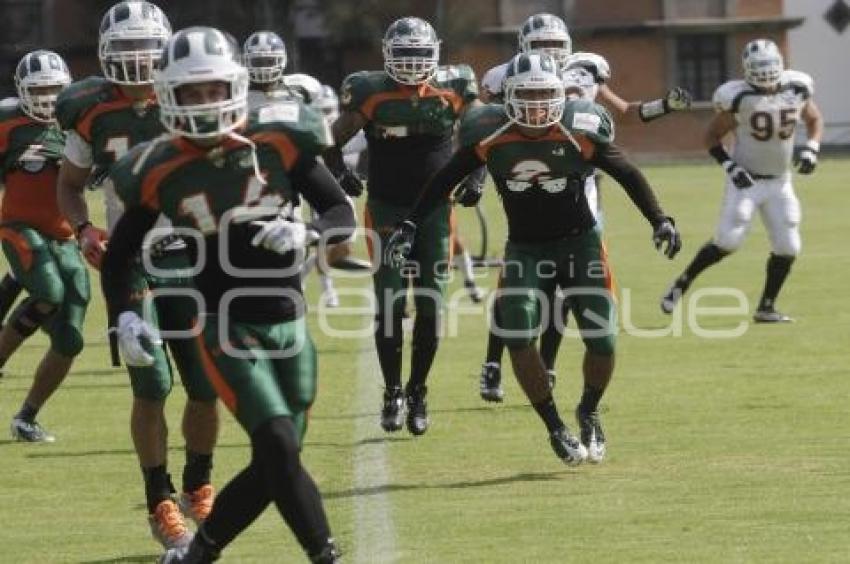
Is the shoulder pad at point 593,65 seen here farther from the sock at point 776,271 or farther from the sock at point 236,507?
the sock at point 236,507

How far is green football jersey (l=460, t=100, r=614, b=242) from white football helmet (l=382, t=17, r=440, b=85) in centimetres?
135

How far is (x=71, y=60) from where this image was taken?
50.5 meters

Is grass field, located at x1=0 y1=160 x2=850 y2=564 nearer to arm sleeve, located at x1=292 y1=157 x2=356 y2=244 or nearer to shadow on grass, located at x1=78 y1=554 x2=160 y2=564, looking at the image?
shadow on grass, located at x1=78 y1=554 x2=160 y2=564

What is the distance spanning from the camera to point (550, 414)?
898 centimetres

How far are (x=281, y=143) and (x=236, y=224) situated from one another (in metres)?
0.27

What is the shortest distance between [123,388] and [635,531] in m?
5.49

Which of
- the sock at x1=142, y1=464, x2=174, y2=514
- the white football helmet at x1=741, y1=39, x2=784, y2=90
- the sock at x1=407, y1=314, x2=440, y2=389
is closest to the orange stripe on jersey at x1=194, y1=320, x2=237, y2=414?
the sock at x1=142, y1=464, x2=174, y2=514

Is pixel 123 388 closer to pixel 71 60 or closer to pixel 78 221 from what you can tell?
pixel 78 221

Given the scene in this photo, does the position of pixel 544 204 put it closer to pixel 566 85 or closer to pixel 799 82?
pixel 566 85

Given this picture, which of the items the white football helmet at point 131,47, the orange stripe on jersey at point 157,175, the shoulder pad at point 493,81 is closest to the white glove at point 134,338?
the orange stripe on jersey at point 157,175

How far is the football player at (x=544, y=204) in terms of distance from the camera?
8781 mm

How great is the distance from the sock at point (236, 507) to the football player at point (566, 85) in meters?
4.45

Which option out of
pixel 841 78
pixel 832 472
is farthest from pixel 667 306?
pixel 841 78

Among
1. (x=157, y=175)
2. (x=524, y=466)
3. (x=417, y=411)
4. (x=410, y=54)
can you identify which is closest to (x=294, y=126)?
(x=157, y=175)
